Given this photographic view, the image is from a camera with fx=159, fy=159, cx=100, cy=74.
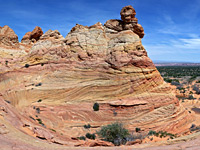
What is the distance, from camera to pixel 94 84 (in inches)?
887

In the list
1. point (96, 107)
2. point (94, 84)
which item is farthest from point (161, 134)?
point (94, 84)

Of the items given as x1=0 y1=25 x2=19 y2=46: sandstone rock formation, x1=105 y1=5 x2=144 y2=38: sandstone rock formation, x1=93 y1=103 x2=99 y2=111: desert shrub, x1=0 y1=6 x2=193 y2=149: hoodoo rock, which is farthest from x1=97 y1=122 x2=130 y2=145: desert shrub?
x1=0 y1=25 x2=19 y2=46: sandstone rock formation

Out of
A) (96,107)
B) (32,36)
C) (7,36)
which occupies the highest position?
(32,36)

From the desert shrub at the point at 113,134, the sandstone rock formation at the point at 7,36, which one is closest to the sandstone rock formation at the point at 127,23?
the desert shrub at the point at 113,134

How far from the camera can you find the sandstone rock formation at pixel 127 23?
25.5m

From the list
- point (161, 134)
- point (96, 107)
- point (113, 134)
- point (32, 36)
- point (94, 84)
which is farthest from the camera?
point (32, 36)

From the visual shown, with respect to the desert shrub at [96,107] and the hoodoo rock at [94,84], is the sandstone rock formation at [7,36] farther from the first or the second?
the desert shrub at [96,107]

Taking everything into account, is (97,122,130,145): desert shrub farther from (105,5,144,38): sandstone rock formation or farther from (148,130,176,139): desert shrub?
(105,5,144,38): sandstone rock formation

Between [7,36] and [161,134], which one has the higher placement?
[7,36]

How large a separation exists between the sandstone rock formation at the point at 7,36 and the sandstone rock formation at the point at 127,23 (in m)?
20.4

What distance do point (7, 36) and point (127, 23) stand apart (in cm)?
2410

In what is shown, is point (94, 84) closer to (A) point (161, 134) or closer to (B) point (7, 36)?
(A) point (161, 134)

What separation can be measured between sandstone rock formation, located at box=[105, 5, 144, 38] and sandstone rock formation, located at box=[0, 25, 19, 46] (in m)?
20.4

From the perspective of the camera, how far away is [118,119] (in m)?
20.8
